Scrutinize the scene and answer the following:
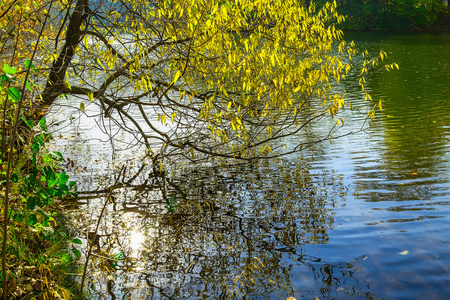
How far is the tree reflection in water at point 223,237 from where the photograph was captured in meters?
4.86

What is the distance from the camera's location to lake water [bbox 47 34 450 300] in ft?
16.0

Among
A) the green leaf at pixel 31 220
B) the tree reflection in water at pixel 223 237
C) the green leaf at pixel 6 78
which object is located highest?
the green leaf at pixel 6 78

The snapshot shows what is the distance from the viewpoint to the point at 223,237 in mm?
6211

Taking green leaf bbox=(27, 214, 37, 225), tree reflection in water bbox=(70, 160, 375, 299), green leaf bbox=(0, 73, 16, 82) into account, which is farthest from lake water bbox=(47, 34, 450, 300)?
green leaf bbox=(0, 73, 16, 82)

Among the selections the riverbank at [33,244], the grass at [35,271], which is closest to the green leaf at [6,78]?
the riverbank at [33,244]

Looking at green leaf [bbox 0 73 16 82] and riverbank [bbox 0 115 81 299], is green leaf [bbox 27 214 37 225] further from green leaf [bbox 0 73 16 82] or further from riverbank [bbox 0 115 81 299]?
green leaf [bbox 0 73 16 82]

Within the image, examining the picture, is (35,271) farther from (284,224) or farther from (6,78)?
(284,224)

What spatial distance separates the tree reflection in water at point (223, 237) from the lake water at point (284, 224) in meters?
0.02

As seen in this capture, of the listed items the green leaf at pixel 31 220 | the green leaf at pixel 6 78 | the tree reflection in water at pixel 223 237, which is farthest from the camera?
the tree reflection in water at pixel 223 237

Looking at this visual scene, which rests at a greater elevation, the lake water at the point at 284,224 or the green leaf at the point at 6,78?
the green leaf at the point at 6,78

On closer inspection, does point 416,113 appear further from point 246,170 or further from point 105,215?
point 105,215

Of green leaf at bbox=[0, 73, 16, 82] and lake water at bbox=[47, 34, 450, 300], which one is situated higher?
green leaf at bbox=[0, 73, 16, 82]

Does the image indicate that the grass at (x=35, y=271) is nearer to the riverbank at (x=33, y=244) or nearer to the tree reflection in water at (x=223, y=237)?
the riverbank at (x=33, y=244)

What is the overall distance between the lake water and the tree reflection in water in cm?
2
